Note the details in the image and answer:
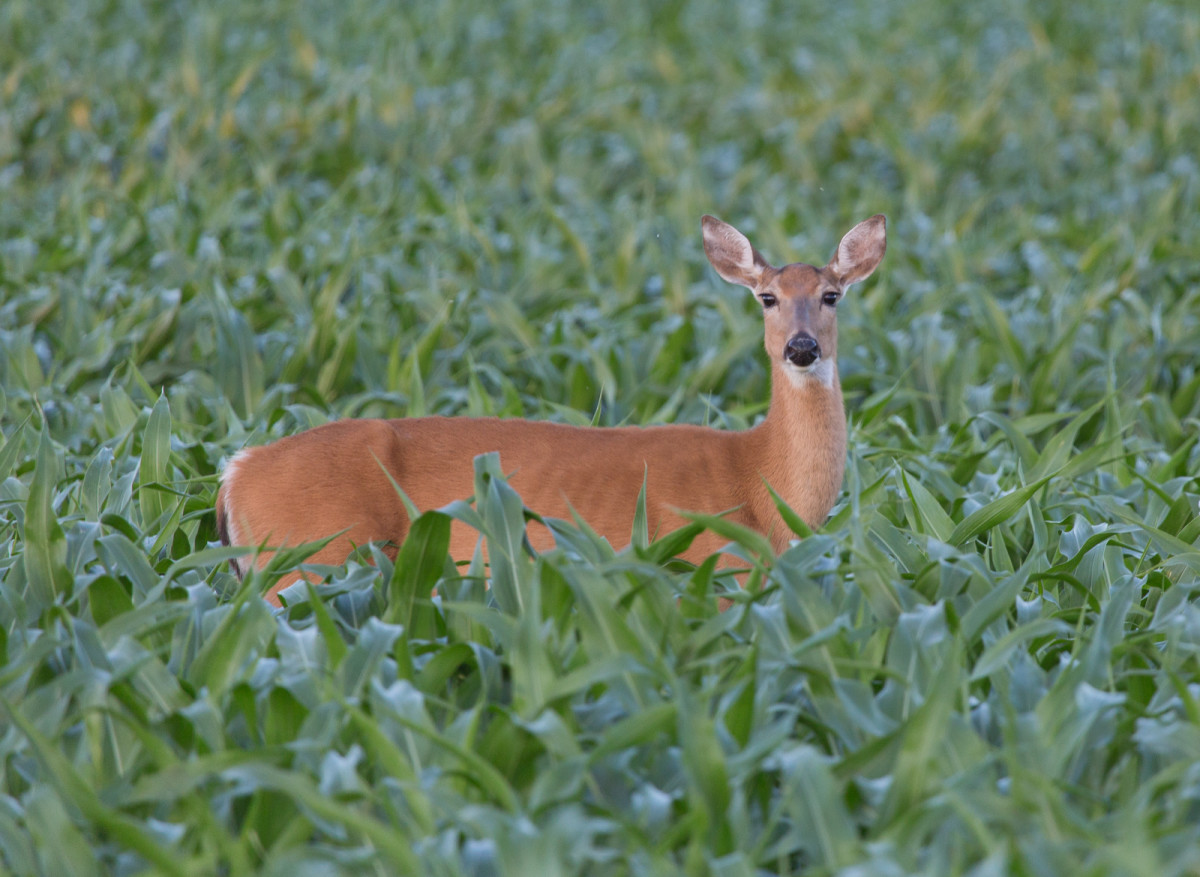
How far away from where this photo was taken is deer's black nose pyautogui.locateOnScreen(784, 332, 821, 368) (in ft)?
11.2

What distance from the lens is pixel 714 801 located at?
223cm

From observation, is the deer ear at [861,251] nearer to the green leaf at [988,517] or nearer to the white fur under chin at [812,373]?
the white fur under chin at [812,373]

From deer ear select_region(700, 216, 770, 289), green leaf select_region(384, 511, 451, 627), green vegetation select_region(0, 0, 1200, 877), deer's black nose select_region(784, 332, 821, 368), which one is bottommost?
green vegetation select_region(0, 0, 1200, 877)

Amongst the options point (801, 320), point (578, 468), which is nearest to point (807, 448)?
point (801, 320)

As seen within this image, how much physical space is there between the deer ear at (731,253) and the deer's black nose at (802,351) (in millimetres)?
389

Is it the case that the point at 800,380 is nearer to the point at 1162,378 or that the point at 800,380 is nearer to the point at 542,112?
the point at 1162,378

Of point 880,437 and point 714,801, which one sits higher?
point 714,801

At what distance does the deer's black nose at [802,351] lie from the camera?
343 centimetres

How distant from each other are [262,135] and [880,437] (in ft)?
15.9

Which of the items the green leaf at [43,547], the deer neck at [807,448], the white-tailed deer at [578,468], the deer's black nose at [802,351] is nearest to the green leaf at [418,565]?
the white-tailed deer at [578,468]

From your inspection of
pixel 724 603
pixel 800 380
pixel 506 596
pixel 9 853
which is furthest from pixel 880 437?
pixel 9 853

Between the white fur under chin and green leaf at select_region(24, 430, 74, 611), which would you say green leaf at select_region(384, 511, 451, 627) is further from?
the white fur under chin

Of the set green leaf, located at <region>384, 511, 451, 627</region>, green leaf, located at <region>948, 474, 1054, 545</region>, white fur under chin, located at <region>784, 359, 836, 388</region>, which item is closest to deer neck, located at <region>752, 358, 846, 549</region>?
white fur under chin, located at <region>784, 359, 836, 388</region>

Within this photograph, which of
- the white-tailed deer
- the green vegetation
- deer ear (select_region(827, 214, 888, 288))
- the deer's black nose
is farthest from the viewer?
deer ear (select_region(827, 214, 888, 288))
